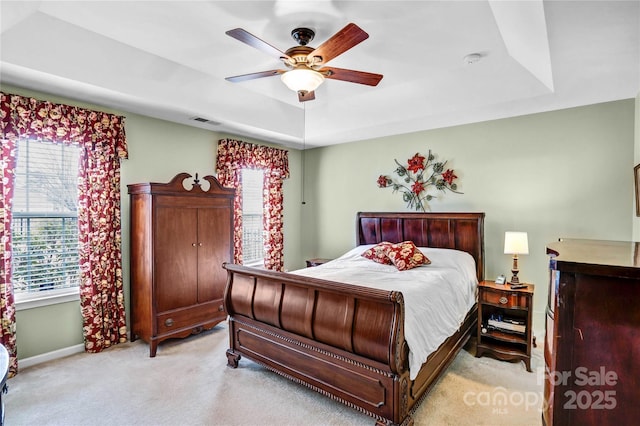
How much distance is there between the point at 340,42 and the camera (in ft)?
6.13

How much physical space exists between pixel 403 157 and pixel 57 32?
3871 millimetres

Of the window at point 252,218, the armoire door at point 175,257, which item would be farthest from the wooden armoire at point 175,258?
the window at point 252,218

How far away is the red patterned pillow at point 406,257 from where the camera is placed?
11.2 feet

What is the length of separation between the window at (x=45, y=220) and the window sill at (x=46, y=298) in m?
0.01

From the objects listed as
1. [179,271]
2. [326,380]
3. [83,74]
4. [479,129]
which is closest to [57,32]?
[83,74]

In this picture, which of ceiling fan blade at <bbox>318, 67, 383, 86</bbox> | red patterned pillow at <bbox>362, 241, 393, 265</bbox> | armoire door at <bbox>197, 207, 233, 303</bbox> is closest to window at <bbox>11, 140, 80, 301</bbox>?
armoire door at <bbox>197, 207, 233, 303</bbox>

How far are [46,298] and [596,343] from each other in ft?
13.1

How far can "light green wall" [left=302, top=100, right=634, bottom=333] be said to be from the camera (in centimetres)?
327

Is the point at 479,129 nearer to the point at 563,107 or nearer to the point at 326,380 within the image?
the point at 563,107

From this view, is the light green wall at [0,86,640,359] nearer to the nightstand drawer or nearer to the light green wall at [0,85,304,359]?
the light green wall at [0,85,304,359]

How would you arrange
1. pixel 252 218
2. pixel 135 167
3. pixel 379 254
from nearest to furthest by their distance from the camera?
pixel 135 167 < pixel 379 254 < pixel 252 218

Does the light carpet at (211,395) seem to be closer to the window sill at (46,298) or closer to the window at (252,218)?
the window sill at (46,298)

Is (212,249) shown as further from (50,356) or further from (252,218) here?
(50,356)

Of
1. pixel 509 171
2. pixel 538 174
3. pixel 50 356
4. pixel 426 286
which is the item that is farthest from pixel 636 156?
pixel 50 356
